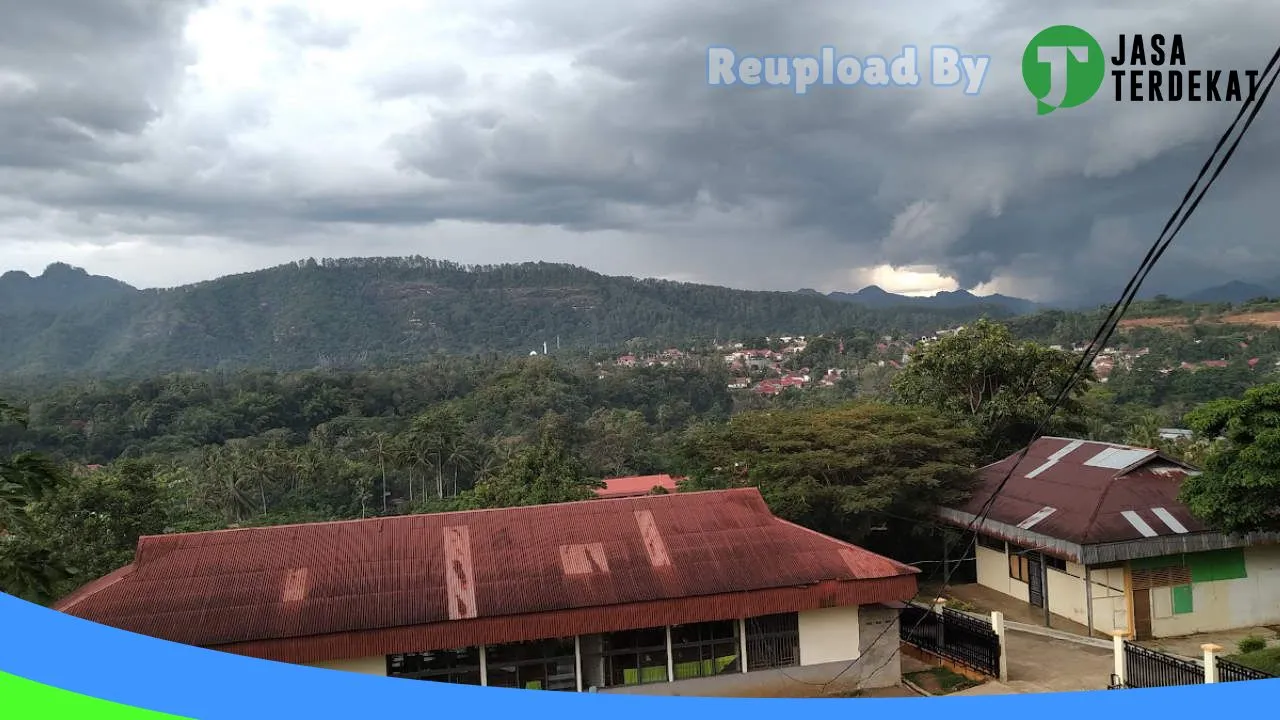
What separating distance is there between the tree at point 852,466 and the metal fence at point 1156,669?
6.16 metres

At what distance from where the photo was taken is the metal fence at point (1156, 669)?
9695 millimetres

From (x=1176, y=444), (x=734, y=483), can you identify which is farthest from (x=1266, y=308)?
(x=734, y=483)

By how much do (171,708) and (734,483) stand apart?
16036 millimetres

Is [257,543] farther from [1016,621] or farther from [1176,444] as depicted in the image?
[1176,444]

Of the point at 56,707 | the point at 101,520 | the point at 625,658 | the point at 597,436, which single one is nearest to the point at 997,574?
the point at 625,658

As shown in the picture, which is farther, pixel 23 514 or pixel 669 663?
pixel 669 663

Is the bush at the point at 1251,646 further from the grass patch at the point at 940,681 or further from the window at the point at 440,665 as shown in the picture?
the window at the point at 440,665

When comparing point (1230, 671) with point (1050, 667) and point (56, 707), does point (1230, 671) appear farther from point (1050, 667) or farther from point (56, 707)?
point (56, 707)

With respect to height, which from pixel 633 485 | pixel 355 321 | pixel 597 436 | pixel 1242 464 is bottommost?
pixel 633 485

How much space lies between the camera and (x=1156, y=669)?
33.7 feet

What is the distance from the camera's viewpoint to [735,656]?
12.3 m

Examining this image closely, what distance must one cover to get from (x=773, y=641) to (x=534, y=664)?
124 inches

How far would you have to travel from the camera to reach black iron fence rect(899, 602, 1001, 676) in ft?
39.5

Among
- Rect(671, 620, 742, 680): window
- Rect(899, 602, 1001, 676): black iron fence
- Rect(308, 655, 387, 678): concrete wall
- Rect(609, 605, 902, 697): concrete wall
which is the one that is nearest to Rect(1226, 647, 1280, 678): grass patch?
Rect(899, 602, 1001, 676): black iron fence
